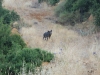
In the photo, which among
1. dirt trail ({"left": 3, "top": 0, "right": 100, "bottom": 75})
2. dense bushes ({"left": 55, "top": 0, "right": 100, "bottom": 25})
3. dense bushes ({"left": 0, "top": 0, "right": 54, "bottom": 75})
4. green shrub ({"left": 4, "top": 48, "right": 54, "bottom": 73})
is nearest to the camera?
dirt trail ({"left": 3, "top": 0, "right": 100, "bottom": 75})

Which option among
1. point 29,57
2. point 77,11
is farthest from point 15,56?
point 77,11

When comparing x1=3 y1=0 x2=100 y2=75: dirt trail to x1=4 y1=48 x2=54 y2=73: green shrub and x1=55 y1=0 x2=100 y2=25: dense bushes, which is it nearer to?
x1=4 y1=48 x2=54 y2=73: green shrub

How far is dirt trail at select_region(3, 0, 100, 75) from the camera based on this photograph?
762cm

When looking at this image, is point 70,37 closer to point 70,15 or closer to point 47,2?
point 70,15

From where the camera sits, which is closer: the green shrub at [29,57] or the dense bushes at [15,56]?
the dense bushes at [15,56]

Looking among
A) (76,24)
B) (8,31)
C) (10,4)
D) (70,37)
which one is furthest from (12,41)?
(10,4)

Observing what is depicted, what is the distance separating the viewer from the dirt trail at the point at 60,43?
7.62 metres

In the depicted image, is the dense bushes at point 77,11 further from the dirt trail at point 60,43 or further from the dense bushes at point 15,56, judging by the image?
the dense bushes at point 15,56

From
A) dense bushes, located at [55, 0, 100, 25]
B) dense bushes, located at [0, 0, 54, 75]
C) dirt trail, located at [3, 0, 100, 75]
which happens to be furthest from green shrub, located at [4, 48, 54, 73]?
dense bushes, located at [55, 0, 100, 25]

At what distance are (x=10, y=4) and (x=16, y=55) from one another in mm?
22437

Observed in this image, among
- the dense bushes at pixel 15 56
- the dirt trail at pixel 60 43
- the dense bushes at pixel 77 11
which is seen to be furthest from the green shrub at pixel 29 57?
the dense bushes at pixel 77 11

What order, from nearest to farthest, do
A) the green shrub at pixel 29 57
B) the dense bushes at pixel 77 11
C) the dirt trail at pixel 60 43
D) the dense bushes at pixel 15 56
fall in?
1. the dirt trail at pixel 60 43
2. the dense bushes at pixel 15 56
3. the green shrub at pixel 29 57
4. the dense bushes at pixel 77 11

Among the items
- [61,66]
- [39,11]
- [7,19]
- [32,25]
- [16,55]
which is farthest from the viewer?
[39,11]

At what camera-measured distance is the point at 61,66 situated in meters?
7.45
